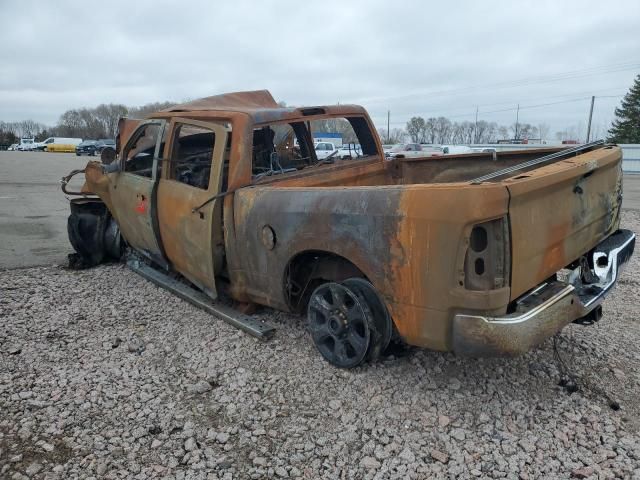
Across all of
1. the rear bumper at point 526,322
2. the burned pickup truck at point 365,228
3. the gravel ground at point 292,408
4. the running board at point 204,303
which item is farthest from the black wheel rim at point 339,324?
the rear bumper at point 526,322

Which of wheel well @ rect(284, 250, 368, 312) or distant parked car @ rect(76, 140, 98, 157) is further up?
wheel well @ rect(284, 250, 368, 312)

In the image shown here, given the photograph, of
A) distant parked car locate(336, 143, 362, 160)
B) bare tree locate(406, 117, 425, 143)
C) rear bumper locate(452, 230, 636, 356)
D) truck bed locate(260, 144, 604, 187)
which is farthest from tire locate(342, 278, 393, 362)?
bare tree locate(406, 117, 425, 143)

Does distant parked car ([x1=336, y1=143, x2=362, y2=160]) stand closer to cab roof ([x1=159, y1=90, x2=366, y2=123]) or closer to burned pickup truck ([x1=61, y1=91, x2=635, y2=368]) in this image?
burned pickup truck ([x1=61, y1=91, x2=635, y2=368])

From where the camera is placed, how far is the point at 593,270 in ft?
11.2

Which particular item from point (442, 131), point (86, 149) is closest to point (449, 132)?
point (442, 131)

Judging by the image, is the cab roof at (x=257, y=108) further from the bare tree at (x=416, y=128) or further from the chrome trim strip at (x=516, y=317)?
the bare tree at (x=416, y=128)

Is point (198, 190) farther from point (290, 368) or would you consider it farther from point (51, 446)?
point (51, 446)

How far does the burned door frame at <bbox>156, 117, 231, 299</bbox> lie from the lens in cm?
392

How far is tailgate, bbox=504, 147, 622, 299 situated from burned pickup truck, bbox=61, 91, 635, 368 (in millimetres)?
12

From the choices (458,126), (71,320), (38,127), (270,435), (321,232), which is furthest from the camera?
(38,127)

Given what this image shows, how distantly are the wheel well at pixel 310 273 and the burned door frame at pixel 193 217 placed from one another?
0.69 meters

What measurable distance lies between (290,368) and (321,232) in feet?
3.31

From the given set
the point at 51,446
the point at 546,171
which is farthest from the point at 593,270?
the point at 51,446

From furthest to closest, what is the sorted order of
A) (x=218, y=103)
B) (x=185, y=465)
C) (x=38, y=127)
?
(x=38, y=127) < (x=218, y=103) < (x=185, y=465)
